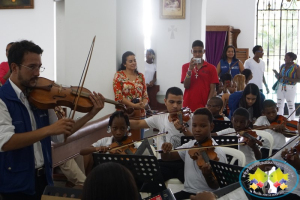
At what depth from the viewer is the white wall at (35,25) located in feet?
28.3

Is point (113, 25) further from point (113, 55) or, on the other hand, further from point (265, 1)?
point (265, 1)

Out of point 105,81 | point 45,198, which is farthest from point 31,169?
point 105,81

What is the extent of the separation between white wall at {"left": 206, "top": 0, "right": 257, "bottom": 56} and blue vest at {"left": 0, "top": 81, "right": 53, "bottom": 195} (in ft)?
36.1

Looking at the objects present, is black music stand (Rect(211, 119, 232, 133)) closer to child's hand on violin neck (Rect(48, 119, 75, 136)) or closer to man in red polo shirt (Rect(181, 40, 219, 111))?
man in red polo shirt (Rect(181, 40, 219, 111))

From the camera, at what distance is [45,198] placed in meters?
2.29

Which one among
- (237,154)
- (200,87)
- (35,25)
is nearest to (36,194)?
(237,154)

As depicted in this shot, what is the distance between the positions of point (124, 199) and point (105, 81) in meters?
4.06

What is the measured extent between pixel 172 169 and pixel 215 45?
882 centimetres

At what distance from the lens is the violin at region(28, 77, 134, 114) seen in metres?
2.60

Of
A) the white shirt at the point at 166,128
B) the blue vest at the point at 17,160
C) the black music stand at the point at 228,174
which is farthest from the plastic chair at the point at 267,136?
the blue vest at the point at 17,160

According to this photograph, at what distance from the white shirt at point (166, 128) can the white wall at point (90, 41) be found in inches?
58.8

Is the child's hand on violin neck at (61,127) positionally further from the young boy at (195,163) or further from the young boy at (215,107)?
the young boy at (215,107)

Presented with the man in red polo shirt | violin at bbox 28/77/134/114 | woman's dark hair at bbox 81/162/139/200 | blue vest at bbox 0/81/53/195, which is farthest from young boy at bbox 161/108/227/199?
the man in red polo shirt

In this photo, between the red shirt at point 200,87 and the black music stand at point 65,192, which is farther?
the red shirt at point 200,87
